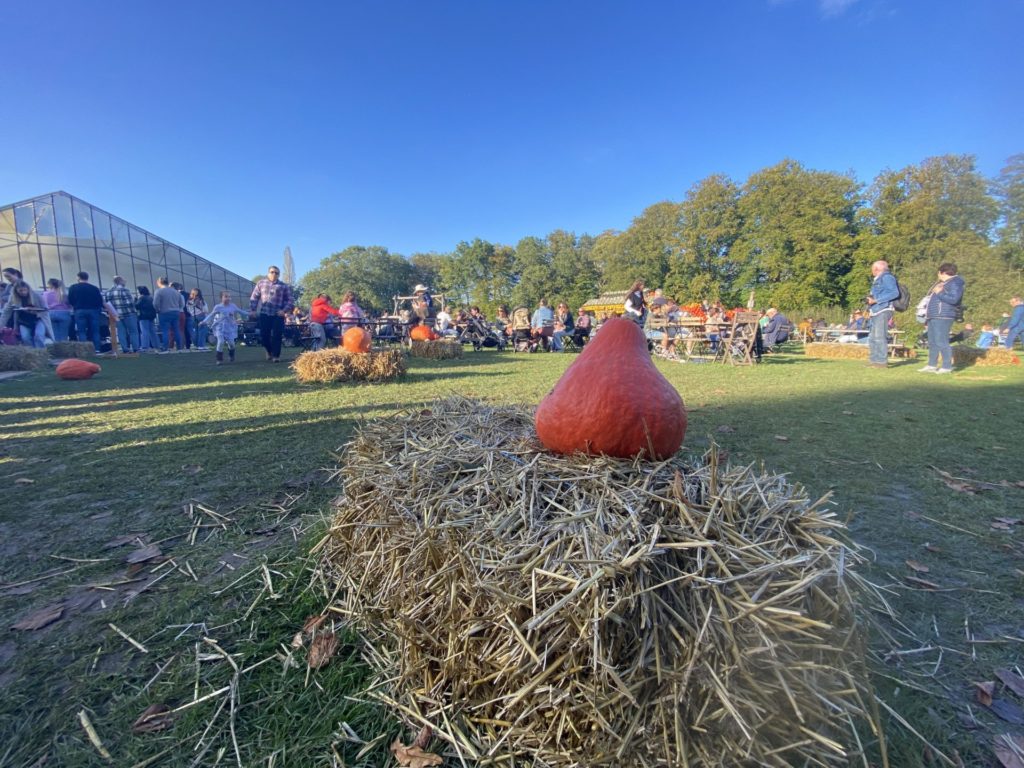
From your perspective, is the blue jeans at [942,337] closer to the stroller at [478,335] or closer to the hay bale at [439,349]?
the hay bale at [439,349]

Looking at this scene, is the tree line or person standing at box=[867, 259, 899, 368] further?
the tree line

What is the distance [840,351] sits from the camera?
599 inches

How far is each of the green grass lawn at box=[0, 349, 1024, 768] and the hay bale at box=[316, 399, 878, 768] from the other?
0.81 feet

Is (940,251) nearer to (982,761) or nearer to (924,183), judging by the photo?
(924,183)

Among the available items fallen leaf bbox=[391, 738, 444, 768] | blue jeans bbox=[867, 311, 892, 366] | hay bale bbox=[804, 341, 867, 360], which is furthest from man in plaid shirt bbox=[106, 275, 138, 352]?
hay bale bbox=[804, 341, 867, 360]

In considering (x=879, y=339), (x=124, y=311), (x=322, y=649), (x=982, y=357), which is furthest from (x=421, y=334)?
(x=982, y=357)

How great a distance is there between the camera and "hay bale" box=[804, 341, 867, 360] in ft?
48.6

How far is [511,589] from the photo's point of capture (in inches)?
49.4

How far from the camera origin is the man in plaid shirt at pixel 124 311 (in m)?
13.4

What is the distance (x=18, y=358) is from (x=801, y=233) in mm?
52263

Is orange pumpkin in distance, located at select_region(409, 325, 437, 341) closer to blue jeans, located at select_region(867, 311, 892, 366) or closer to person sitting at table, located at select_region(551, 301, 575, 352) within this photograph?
person sitting at table, located at select_region(551, 301, 575, 352)

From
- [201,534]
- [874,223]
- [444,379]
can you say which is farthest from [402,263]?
[201,534]

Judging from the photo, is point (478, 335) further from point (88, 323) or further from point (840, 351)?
point (840, 351)

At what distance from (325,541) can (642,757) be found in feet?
5.47
